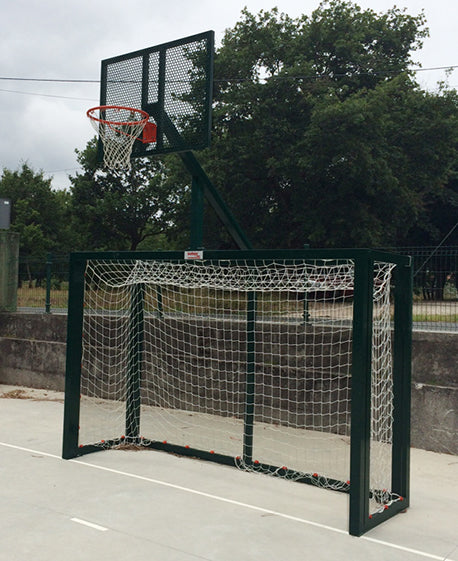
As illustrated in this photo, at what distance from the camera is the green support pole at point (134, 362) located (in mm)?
7051

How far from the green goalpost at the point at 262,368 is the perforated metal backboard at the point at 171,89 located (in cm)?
143

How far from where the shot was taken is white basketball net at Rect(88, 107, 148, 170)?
7.04 metres

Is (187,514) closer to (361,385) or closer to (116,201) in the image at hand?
(361,385)

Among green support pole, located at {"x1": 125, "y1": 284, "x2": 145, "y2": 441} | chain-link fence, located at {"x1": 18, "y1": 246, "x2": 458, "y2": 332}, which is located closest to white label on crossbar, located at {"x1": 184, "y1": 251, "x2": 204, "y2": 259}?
green support pole, located at {"x1": 125, "y1": 284, "x2": 145, "y2": 441}

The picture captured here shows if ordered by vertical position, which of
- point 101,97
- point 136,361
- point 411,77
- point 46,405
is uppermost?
point 411,77

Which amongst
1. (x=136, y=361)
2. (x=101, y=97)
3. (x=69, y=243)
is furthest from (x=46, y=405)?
(x=69, y=243)

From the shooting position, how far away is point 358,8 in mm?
24938

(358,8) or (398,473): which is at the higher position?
(358,8)

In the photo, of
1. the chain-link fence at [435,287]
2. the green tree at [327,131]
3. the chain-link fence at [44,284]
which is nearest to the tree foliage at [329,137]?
the green tree at [327,131]

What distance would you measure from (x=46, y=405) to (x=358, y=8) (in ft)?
71.9

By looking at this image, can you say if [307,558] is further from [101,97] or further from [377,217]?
[377,217]

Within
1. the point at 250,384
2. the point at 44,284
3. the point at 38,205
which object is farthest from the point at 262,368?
the point at 38,205

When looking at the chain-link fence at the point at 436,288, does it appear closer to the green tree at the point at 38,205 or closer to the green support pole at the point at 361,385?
the green support pole at the point at 361,385

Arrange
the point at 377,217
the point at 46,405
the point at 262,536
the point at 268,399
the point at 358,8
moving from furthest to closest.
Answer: the point at 358,8 < the point at 377,217 < the point at 46,405 < the point at 268,399 < the point at 262,536
